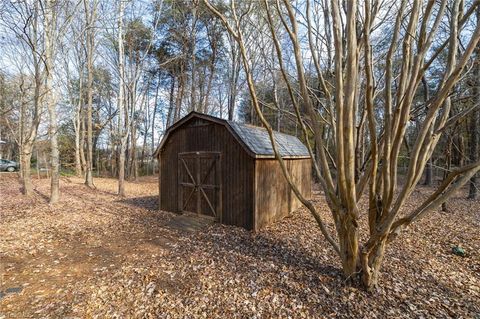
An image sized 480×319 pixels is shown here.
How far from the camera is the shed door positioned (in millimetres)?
7539

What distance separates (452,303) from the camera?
3.38m

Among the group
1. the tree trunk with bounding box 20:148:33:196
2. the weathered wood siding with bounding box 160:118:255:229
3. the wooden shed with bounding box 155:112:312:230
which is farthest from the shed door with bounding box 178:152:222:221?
the tree trunk with bounding box 20:148:33:196

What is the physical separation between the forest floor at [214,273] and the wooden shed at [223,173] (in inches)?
27.2

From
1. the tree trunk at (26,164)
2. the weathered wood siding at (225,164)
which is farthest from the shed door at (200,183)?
the tree trunk at (26,164)

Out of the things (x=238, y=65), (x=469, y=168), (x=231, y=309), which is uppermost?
(x=238, y=65)

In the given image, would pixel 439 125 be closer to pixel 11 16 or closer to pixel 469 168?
pixel 469 168

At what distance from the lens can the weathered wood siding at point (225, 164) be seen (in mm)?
6820

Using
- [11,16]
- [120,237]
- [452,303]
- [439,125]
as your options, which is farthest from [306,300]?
[11,16]

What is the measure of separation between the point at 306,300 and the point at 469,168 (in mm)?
2715

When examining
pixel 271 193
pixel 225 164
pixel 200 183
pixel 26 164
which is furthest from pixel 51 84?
pixel 271 193

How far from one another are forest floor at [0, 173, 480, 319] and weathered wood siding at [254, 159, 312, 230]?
0.59m

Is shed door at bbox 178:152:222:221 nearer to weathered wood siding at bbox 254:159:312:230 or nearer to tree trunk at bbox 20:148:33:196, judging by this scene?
weathered wood siding at bbox 254:159:312:230

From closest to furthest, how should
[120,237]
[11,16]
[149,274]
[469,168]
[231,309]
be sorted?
[469,168] < [231,309] < [149,274] < [120,237] < [11,16]

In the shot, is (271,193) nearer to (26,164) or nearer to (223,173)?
(223,173)
